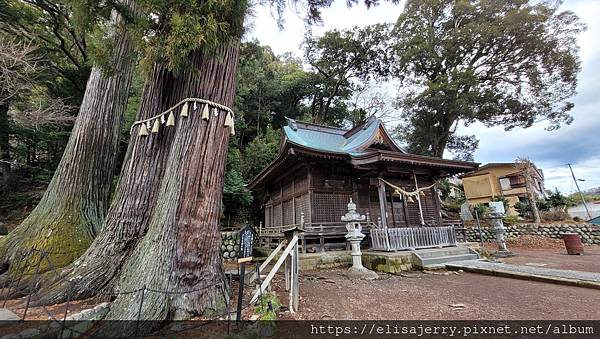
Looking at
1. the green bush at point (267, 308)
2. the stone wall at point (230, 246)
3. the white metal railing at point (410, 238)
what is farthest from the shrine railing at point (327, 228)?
the green bush at point (267, 308)

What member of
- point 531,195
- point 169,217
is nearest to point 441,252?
point 169,217

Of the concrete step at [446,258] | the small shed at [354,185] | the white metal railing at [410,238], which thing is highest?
the small shed at [354,185]

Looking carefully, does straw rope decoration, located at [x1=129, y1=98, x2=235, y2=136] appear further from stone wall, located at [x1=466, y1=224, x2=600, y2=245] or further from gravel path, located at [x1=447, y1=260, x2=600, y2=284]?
stone wall, located at [x1=466, y1=224, x2=600, y2=245]

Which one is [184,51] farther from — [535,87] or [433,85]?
[535,87]

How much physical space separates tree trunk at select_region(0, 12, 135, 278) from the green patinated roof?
6313mm

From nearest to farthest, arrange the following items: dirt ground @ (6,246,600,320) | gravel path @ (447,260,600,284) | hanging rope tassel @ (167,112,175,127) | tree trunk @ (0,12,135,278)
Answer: dirt ground @ (6,246,600,320) < hanging rope tassel @ (167,112,175,127) < tree trunk @ (0,12,135,278) < gravel path @ (447,260,600,284)

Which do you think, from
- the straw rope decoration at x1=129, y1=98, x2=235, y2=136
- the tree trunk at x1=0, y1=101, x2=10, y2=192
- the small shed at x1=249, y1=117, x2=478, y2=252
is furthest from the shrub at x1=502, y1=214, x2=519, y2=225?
the tree trunk at x1=0, y1=101, x2=10, y2=192

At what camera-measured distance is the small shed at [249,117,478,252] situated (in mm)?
8031

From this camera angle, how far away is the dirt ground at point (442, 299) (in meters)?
3.38

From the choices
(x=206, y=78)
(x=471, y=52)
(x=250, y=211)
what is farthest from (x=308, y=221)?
(x=471, y=52)

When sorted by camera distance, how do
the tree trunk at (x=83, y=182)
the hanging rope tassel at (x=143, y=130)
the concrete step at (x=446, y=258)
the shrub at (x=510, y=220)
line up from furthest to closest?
the shrub at (x=510, y=220) → the concrete step at (x=446, y=258) → the tree trunk at (x=83, y=182) → the hanging rope tassel at (x=143, y=130)

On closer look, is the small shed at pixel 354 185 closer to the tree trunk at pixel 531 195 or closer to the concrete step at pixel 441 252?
the concrete step at pixel 441 252

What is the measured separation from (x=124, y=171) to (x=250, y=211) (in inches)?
517

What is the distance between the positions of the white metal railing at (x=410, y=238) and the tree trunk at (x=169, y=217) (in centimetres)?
534
